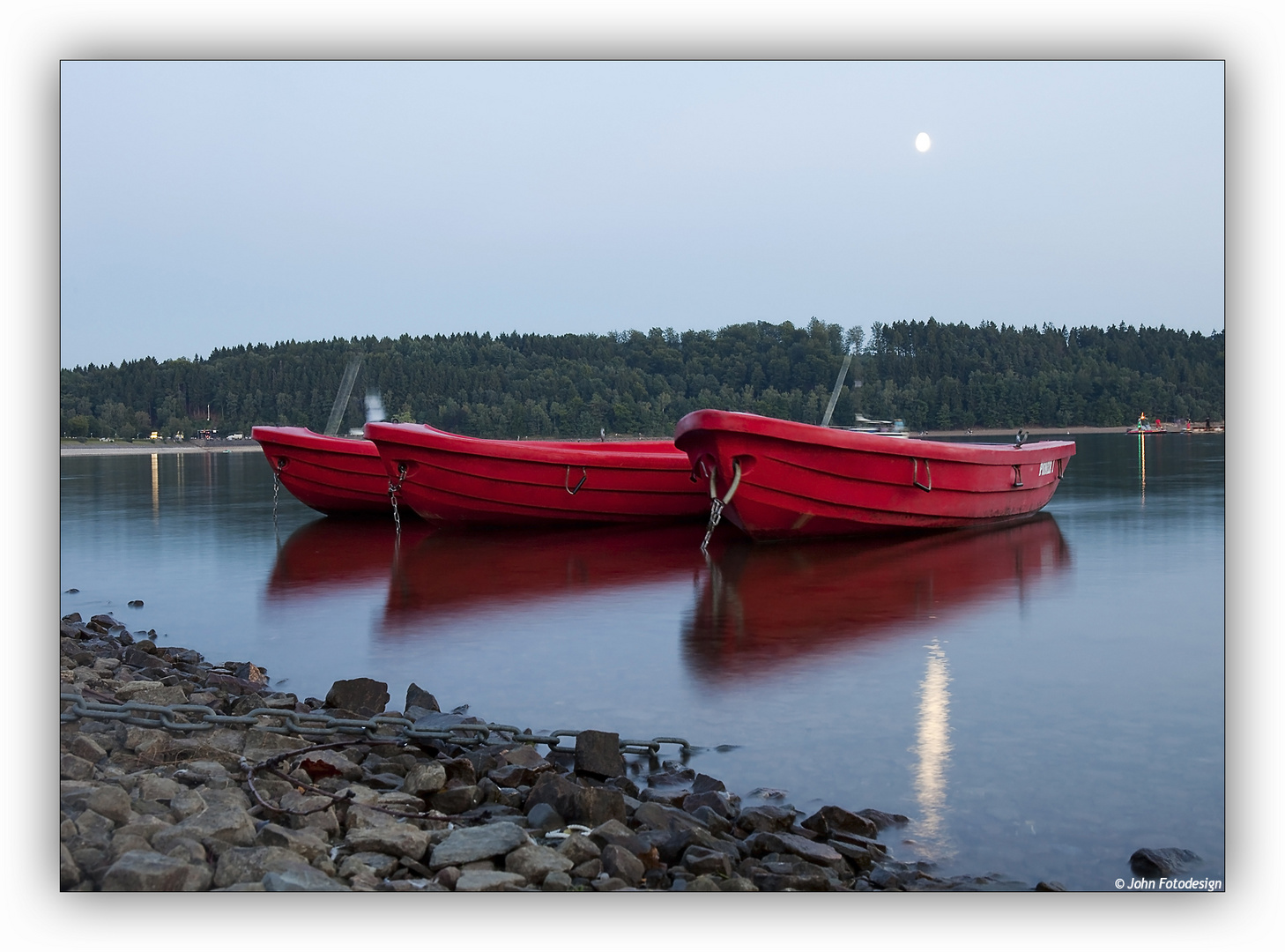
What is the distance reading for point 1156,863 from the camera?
3.26 m

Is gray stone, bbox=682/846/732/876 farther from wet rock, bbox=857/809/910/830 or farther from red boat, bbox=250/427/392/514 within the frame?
red boat, bbox=250/427/392/514

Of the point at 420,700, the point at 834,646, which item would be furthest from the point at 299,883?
the point at 834,646

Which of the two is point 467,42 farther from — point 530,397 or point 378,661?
point 530,397

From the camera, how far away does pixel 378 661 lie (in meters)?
5.96

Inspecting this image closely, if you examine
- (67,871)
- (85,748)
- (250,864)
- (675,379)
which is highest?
(675,379)

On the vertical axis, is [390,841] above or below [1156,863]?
above

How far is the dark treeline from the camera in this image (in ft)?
23.3

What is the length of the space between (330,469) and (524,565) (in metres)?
6.11

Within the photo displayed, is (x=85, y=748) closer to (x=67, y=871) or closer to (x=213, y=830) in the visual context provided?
→ (x=67, y=871)

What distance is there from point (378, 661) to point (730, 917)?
11.1 ft

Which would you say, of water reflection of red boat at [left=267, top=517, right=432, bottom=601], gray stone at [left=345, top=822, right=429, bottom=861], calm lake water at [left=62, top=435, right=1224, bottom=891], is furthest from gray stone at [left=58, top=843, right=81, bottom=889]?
water reflection of red boat at [left=267, top=517, right=432, bottom=601]
